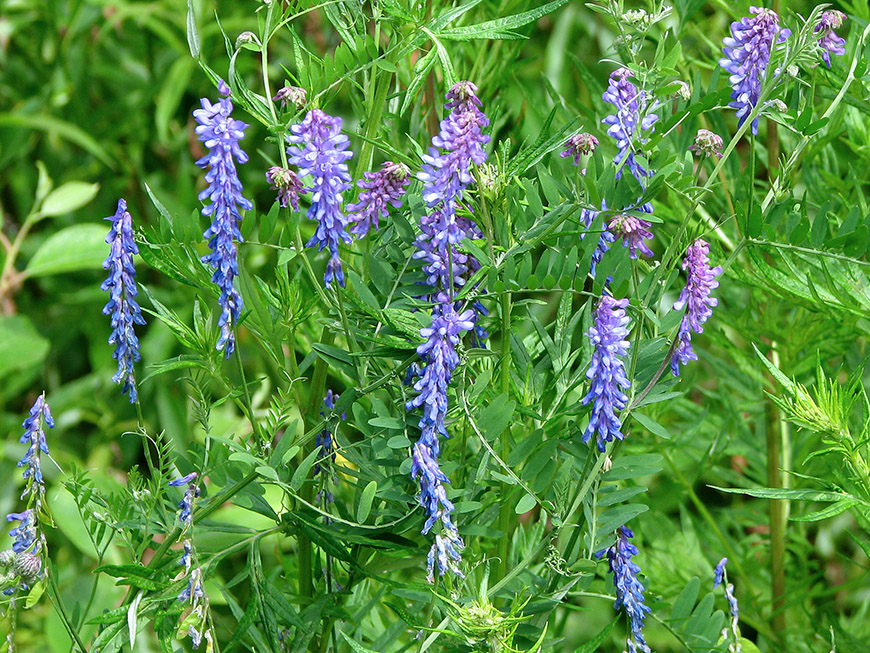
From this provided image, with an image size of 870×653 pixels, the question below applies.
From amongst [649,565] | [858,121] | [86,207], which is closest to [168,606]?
[649,565]

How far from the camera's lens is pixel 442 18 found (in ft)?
1.61

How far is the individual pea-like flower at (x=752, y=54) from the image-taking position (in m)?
→ 0.47

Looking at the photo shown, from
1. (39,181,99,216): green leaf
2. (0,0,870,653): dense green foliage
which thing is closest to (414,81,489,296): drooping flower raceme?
(0,0,870,653): dense green foliage

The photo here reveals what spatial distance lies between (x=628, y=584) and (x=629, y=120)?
0.23 metres

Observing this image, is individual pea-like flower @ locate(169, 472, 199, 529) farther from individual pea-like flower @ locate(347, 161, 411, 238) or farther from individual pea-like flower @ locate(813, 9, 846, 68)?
individual pea-like flower @ locate(813, 9, 846, 68)

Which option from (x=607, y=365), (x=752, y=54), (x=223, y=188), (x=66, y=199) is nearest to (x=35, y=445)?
(x=223, y=188)

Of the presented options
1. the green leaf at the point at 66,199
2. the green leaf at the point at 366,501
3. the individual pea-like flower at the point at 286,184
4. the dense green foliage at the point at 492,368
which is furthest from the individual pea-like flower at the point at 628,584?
the green leaf at the point at 66,199

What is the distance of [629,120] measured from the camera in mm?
463

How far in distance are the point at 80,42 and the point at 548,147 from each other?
1.13 m

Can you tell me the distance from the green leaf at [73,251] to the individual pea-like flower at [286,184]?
2.37 feet

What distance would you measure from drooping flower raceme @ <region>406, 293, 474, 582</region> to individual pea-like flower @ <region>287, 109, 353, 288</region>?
6 centimetres

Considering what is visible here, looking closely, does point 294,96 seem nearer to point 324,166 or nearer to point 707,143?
point 324,166

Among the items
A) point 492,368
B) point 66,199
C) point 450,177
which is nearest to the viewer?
point 450,177

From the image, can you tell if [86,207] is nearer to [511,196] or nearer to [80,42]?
[80,42]
